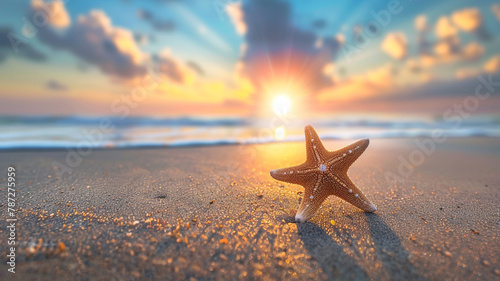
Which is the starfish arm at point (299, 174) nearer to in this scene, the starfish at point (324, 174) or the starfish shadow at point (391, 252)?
the starfish at point (324, 174)

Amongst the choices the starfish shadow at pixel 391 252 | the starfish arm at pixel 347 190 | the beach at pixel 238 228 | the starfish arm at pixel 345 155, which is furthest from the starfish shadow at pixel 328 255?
the starfish arm at pixel 345 155

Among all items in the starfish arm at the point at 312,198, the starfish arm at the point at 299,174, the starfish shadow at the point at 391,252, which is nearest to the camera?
the starfish shadow at the point at 391,252

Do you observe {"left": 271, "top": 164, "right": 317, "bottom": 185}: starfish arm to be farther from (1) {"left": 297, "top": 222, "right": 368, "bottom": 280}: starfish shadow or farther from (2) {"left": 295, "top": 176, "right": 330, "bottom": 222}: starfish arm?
(1) {"left": 297, "top": 222, "right": 368, "bottom": 280}: starfish shadow

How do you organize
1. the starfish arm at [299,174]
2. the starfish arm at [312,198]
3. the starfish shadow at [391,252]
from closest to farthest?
the starfish shadow at [391,252]
the starfish arm at [312,198]
the starfish arm at [299,174]

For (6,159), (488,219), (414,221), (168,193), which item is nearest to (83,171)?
(168,193)

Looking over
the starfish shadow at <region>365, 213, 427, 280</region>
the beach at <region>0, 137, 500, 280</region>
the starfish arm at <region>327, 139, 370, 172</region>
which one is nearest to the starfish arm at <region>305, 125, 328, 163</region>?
the starfish arm at <region>327, 139, 370, 172</region>

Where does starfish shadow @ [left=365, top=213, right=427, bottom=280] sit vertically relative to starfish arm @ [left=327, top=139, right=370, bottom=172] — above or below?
below
